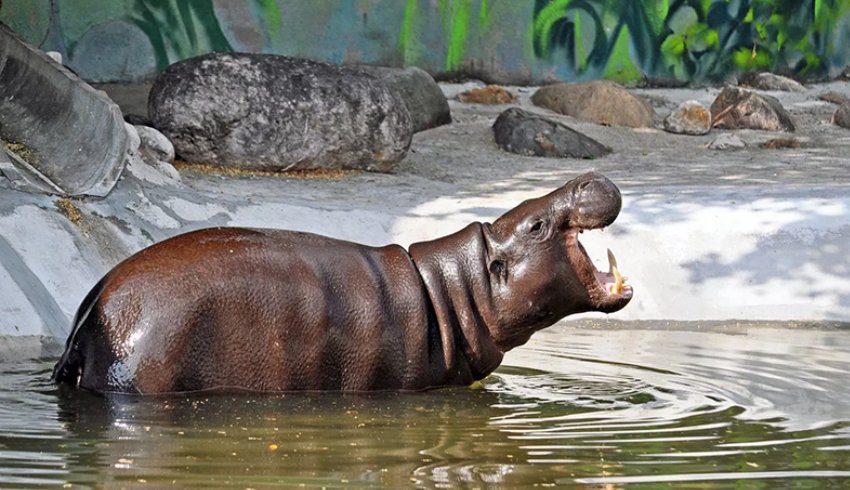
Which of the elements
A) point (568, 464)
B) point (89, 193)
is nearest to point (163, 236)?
point (89, 193)

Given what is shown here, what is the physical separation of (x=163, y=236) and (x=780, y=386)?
3.75m

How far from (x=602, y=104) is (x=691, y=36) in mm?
2693

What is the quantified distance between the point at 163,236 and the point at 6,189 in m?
0.94

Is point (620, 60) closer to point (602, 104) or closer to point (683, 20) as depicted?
point (683, 20)

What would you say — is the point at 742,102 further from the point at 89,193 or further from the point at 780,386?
the point at 780,386

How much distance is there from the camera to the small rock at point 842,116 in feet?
49.8

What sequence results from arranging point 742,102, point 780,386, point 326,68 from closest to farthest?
point 780,386 → point 326,68 → point 742,102

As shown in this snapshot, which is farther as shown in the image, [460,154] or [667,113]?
[667,113]

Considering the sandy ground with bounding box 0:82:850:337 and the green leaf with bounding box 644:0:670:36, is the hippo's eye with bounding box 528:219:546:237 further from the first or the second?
the green leaf with bounding box 644:0:670:36

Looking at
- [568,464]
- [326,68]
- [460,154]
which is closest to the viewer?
[568,464]

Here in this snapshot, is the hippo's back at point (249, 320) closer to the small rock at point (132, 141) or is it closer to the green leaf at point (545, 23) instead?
the small rock at point (132, 141)

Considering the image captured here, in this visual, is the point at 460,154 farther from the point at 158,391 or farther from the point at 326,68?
the point at 158,391

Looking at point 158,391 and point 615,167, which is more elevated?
point 158,391

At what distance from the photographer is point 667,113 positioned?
51.4 ft
